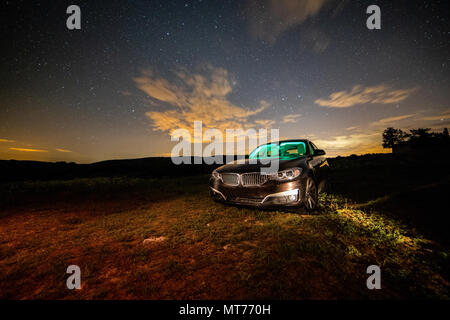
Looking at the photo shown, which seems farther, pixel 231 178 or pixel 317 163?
pixel 317 163

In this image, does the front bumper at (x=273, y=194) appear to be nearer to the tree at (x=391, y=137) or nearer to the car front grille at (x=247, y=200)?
the car front grille at (x=247, y=200)

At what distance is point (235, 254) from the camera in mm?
2404

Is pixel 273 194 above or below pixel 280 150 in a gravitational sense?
below

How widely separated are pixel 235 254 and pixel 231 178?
1.56 metres

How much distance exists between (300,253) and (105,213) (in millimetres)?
4984

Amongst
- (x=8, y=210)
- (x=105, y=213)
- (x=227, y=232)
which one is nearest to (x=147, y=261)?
(x=227, y=232)

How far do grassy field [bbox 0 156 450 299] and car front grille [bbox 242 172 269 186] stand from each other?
2.71ft

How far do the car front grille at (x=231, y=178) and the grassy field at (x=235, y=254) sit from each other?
0.82 metres

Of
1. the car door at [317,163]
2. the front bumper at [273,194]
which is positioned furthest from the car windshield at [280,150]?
the front bumper at [273,194]

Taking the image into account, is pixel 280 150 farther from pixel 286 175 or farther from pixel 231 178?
pixel 231 178

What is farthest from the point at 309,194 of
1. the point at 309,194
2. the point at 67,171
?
the point at 67,171

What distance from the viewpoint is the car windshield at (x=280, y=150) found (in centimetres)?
509

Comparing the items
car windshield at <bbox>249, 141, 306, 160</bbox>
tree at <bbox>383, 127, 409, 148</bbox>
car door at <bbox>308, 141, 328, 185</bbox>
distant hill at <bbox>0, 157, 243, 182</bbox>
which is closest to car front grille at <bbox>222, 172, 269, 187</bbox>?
car door at <bbox>308, 141, 328, 185</bbox>
